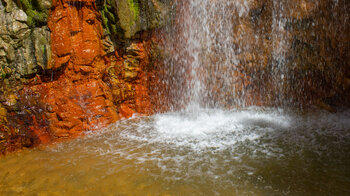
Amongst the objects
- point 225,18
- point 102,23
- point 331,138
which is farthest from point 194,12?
point 331,138

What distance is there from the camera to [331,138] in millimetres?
3883

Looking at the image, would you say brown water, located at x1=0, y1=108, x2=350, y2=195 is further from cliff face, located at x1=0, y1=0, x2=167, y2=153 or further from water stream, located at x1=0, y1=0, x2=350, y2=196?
cliff face, located at x1=0, y1=0, x2=167, y2=153

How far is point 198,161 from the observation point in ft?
11.0

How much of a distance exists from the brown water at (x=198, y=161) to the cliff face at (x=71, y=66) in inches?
19.9

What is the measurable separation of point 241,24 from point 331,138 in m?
3.16

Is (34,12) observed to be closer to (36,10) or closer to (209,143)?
(36,10)

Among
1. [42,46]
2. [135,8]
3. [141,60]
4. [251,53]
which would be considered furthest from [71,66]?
[251,53]

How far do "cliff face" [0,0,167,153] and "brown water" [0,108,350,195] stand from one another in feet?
1.66

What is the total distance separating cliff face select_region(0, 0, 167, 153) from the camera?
420 cm

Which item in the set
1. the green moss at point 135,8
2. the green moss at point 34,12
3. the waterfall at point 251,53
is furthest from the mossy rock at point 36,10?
the waterfall at point 251,53

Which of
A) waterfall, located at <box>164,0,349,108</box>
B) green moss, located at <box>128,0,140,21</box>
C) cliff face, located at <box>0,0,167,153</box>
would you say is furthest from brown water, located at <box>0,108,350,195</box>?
green moss, located at <box>128,0,140,21</box>

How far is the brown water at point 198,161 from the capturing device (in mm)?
2758

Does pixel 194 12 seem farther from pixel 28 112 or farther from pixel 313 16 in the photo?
pixel 28 112

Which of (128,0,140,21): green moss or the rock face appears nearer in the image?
the rock face
